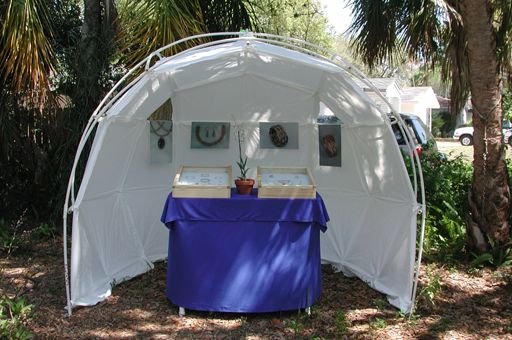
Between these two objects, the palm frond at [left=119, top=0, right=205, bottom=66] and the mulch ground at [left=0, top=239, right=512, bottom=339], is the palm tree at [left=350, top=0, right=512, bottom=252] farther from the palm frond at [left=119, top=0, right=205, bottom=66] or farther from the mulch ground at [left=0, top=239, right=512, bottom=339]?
the palm frond at [left=119, top=0, right=205, bottom=66]

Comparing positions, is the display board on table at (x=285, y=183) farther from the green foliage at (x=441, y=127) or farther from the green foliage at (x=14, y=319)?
the green foliage at (x=441, y=127)

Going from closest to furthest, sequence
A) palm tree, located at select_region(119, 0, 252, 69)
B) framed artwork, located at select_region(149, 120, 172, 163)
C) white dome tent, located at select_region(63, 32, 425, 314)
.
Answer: white dome tent, located at select_region(63, 32, 425, 314)
framed artwork, located at select_region(149, 120, 172, 163)
palm tree, located at select_region(119, 0, 252, 69)

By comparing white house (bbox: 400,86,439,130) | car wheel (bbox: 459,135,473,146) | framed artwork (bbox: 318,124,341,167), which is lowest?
framed artwork (bbox: 318,124,341,167)

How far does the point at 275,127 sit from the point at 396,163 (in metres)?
1.89

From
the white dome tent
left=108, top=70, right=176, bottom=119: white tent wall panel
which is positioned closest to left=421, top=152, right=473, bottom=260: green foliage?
the white dome tent

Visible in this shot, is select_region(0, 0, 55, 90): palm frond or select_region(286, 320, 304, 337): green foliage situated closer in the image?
select_region(286, 320, 304, 337): green foliage

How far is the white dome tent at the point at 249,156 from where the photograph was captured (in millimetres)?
5207

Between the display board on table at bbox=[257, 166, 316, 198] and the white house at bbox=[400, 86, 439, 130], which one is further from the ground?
the white house at bbox=[400, 86, 439, 130]

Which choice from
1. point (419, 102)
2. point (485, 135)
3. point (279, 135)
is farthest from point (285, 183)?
point (419, 102)

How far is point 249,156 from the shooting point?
7.28 metres

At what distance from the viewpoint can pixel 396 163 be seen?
5.78 metres

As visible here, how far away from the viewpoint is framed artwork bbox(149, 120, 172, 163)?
22.4 feet

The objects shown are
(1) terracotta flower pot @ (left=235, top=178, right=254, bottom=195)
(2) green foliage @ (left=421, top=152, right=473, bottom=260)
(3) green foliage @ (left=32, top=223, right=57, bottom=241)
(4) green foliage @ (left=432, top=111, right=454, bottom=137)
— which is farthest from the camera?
(4) green foliage @ (left=432, top=111, right=454, bottom=137)

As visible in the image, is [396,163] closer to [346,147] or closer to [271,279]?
[346,147]
